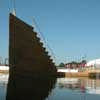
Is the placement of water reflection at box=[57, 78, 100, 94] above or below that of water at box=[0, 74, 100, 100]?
below

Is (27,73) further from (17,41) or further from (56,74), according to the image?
(56,74)

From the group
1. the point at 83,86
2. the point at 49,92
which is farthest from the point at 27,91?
the point at 83,86

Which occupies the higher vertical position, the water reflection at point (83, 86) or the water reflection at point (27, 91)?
the water reflection at point (27, 91)

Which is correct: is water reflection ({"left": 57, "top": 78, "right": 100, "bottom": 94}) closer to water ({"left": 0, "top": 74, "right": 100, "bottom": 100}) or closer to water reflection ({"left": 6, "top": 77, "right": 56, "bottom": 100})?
water ({"left": 0, "top": 74, "right": 100, "bottom": 100})

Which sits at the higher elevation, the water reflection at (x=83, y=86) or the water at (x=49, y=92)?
the water at (x=49, y=92)

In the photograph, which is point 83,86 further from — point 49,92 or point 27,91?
point 27,91

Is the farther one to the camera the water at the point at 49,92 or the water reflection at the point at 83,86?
the water reflection at the point at 83,86

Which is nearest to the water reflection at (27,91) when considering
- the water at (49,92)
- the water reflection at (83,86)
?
the water at (49,92)

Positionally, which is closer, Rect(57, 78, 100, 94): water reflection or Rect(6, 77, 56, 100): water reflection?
Rect(6, 77, 56, 100): water reflection

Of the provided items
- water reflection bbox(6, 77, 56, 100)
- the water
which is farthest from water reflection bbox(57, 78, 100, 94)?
water reflection bbox(6, 77, 56, 100)

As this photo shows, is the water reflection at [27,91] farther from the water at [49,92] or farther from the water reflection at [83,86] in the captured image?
the water reflection at [83,86]

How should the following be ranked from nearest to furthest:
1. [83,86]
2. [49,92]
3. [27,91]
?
[49,92] < [27,91] < [83,86]

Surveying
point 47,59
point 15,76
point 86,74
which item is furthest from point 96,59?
point 15,76

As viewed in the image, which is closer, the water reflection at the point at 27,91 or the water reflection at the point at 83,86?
the water reflection at the point at 27,91
